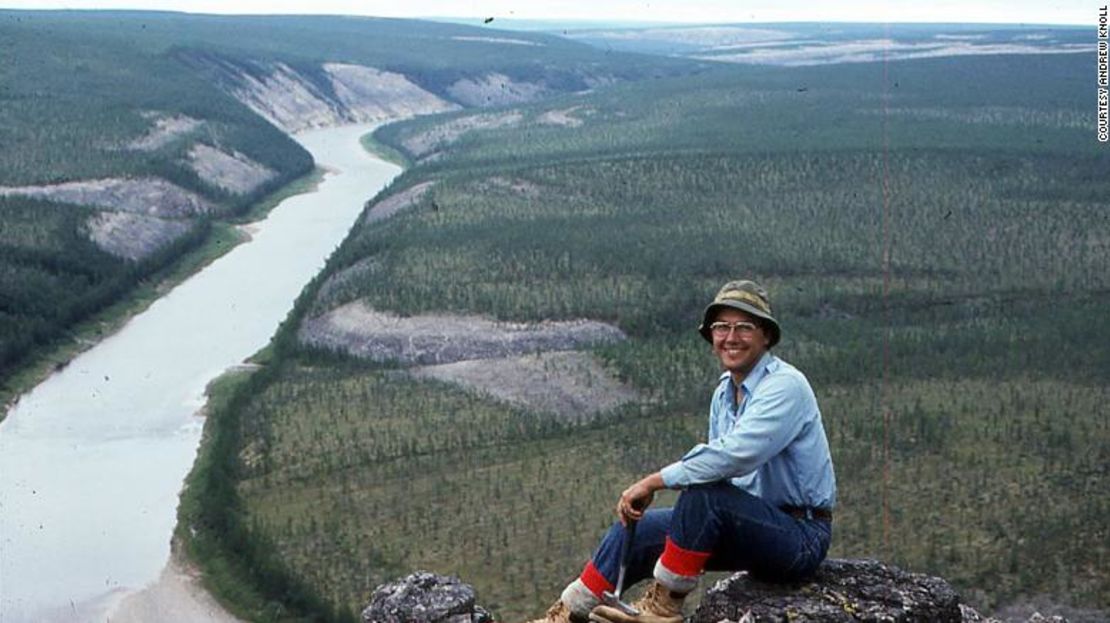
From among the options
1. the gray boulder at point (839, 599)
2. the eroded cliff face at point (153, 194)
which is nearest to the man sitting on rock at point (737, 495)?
the gray boulder at point (839, 599)

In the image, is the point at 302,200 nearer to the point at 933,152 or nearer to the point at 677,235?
the point at 677,235

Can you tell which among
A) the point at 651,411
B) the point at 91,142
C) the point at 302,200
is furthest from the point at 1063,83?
the point at 651,411

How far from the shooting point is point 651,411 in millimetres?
29984

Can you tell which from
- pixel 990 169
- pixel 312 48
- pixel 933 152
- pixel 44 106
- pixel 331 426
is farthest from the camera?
pixel 312 48

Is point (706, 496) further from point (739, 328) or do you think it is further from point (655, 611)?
point (739, 328)

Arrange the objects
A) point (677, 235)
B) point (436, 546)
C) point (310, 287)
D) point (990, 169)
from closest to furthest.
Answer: point (436, 546) < point (310, 287) < point (677, 235) < point (990, 169)

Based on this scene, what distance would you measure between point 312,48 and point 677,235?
327 feet

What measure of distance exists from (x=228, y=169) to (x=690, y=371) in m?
41.1

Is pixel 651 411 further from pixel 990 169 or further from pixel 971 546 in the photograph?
pixel 990 169

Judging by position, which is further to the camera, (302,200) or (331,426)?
(302,200)

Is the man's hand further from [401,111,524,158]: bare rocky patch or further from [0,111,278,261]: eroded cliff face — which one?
[401,111,524,158]: bare rocky patch

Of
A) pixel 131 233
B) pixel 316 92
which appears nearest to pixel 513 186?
pixel 131 233

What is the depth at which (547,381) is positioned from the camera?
32.4 meters

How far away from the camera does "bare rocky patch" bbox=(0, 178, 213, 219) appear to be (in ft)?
181
